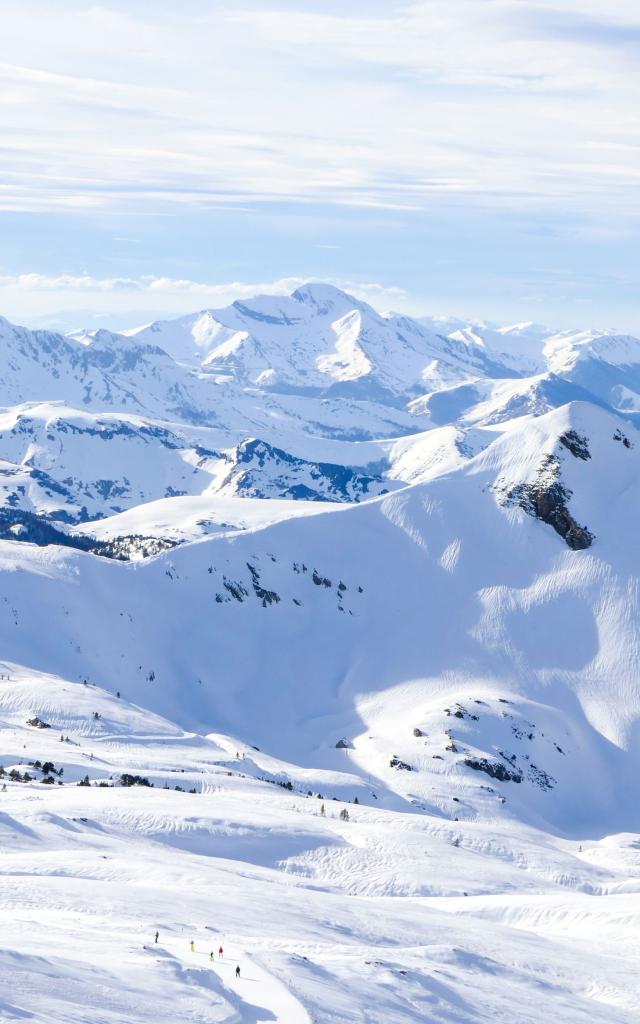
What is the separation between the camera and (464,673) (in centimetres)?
15400

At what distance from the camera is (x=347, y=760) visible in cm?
13125

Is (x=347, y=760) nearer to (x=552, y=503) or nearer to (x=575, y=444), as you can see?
(x=552, y=503)

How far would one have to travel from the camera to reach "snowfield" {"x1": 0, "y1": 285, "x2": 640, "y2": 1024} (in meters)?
40.0

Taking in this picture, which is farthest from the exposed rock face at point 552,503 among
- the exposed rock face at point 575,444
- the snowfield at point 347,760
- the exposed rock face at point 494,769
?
the exposed rock face at point 494,769

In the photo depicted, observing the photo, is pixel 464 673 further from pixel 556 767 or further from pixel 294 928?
pixel 294 928

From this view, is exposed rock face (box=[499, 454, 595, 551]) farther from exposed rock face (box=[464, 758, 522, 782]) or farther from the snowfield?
exposed rock face (box=[464, 758, 522, 782])

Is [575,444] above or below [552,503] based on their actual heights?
above

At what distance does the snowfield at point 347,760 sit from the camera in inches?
1575

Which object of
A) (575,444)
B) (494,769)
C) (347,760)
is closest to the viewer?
(494,769)

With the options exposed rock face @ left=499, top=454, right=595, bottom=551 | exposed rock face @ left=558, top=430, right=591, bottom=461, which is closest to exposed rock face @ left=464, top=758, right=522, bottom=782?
exposed rock face @ left=499, top=454, right=595, bottom=551


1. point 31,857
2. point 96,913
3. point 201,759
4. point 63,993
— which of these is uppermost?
point 63,993

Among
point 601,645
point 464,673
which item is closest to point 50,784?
point 464,673

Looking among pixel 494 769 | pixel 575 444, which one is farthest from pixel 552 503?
pixel 494 769

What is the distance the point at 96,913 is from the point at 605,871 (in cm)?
5404
